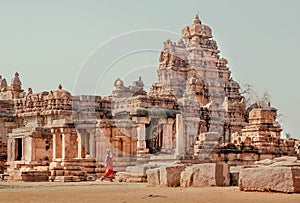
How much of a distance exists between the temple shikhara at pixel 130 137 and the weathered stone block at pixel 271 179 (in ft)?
5.73

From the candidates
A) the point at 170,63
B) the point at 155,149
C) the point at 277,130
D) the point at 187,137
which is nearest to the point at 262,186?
the point at 277,130

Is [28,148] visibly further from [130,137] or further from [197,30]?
[197,30]

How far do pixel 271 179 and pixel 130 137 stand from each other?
16.5m

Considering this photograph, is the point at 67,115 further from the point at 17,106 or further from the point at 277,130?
the point at 277,130

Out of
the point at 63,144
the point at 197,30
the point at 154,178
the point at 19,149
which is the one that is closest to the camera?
the point at 154,178

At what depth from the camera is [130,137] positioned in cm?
2772

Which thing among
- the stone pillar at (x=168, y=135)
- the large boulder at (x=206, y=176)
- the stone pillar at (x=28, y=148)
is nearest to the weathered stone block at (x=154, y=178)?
the large boulder at (x=206, y=176)

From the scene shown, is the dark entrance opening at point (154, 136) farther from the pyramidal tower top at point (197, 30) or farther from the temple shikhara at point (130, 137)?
the pyramidal tower top at point (197, 30)

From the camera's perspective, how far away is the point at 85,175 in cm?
2336

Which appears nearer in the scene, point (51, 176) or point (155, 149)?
point (51, 176)

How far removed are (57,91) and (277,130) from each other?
536 inches

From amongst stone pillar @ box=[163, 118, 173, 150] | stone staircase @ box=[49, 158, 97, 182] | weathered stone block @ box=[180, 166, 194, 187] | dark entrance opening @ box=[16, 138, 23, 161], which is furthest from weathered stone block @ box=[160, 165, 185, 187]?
stone pillar @ box=[163, 118, 173, 150]

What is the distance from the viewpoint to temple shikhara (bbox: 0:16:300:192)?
22422 millimetres

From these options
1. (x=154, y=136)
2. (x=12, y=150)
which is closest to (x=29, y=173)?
(x=12, y=150)
